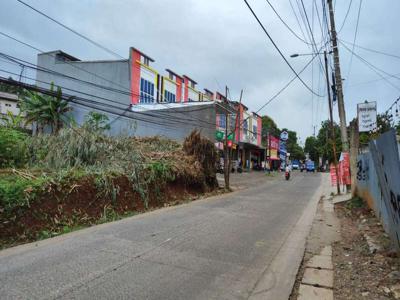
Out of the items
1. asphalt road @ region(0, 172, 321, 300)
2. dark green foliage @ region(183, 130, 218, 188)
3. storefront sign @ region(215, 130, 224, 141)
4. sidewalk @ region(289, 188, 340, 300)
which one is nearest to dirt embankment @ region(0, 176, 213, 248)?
asphalt road @ region(0, 172, 321, 300)

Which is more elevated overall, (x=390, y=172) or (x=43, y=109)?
(x=43, y=109)

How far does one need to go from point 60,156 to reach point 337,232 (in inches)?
367

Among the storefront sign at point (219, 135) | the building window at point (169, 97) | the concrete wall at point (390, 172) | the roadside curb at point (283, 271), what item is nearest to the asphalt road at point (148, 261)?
the roadside curb at point (283, 271)

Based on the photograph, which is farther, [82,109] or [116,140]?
[82,109]

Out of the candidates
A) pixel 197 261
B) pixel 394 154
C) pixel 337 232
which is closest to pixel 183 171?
pixel 337 232

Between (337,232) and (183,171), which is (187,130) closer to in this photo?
(183,171)

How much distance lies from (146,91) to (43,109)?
9747mm

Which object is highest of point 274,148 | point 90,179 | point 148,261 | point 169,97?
point 169,97

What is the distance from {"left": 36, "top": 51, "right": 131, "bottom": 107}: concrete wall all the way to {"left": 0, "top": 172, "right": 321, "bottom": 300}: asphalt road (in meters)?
23.5

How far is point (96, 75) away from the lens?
3195cm

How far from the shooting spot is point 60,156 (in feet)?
37.4

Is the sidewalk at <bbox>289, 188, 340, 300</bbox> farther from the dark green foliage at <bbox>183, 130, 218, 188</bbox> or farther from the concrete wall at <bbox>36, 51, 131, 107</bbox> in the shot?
the concrete wall at <bbox>36, 51, 131, 107</bbox>

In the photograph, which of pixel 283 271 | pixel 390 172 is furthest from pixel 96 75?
pixel 390 172

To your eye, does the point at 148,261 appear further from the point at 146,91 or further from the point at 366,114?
the point at 146,91
